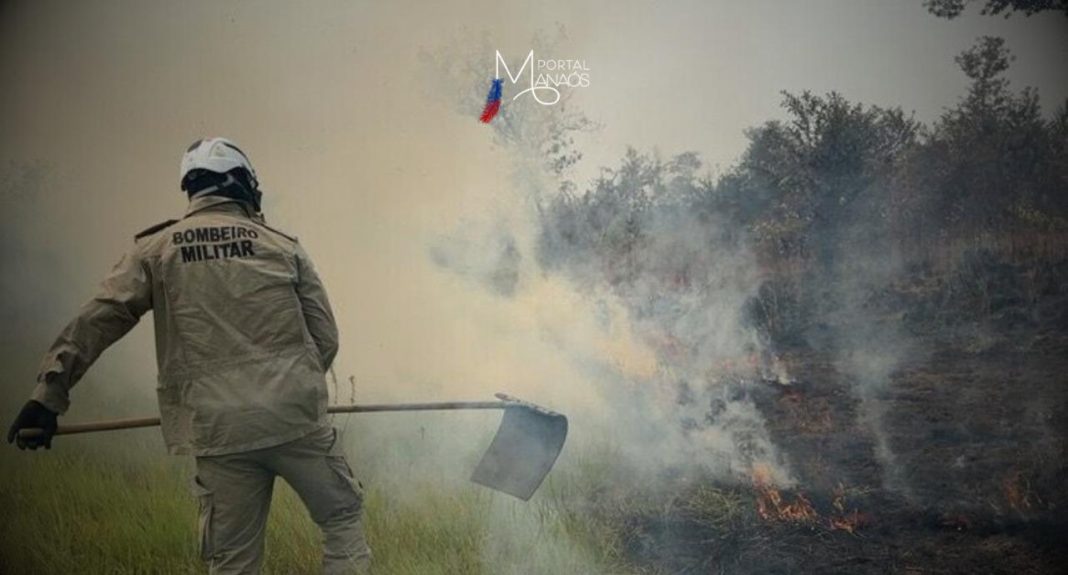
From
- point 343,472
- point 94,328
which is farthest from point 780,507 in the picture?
point 94,328

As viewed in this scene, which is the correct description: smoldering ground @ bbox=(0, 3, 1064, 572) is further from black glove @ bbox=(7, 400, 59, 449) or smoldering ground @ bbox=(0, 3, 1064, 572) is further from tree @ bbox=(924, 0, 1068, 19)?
black glove @ bbox=(7, 400, 59, 449)

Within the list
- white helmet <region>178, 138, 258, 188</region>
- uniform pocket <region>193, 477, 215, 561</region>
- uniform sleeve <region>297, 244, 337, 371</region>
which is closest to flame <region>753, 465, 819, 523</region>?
uniform sleeve <region>297, 244, 337, 371</region>

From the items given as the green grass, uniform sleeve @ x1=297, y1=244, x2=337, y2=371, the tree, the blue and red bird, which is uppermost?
the tree

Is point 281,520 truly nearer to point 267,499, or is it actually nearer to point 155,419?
point 267,499

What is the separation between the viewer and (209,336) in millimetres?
3312

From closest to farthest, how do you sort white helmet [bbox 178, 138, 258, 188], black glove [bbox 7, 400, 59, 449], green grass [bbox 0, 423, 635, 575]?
black glove [bbox 7, 400, 59, 449] → white helmet [bbox 178, 138, 258, 188] → green grass [bbox 0, 423, 635, 575]

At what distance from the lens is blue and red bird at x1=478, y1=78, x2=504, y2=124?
4516 millimetres

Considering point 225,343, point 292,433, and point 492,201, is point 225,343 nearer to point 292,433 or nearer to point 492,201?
point 292,433

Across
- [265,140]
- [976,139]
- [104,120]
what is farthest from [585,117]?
[104,120]

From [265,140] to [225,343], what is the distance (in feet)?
5.10

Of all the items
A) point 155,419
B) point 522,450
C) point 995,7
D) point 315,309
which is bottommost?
point 522,450

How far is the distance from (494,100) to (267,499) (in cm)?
230

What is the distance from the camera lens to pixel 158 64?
4430 mm

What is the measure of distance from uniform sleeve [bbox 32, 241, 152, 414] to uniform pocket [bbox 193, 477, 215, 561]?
0.61 meters
